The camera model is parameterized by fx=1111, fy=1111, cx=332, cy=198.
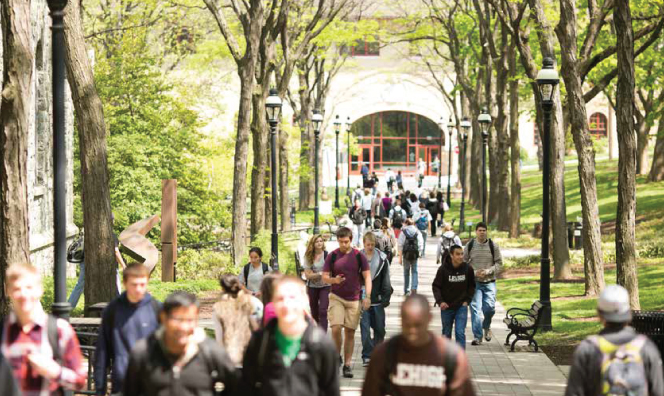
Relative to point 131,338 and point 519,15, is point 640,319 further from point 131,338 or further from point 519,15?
point 519,15

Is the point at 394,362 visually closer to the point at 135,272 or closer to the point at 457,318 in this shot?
the point at 135,272

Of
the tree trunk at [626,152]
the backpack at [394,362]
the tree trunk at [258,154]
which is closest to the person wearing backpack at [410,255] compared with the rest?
the tree trunk at [626,152]

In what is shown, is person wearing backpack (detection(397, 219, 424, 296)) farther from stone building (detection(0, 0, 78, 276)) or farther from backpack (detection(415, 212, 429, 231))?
backpack (detection(415, 212, 429, 231))

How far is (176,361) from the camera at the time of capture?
21.2 feet

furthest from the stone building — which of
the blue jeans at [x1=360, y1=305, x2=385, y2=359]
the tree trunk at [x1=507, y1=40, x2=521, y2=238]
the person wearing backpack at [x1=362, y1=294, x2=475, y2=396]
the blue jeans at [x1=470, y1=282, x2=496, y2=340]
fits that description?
the person wearing backpack at [x1=362, y1=294, x2=475, y2=396]

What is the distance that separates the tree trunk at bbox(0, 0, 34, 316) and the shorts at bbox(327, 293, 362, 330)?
11.8 feet

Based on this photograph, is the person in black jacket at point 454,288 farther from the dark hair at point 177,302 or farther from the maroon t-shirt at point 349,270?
the dark hair at point 177,302

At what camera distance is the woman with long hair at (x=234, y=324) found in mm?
9273

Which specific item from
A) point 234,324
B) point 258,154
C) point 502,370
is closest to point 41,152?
point 258,154

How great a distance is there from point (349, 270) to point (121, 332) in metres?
5.27

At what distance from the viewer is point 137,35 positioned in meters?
35.6

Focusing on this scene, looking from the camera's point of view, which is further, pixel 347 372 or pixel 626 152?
pixel 626 152

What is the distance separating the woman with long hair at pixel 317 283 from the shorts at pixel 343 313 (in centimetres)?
104

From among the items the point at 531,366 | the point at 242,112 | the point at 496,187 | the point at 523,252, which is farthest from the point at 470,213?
the point at 531,366
